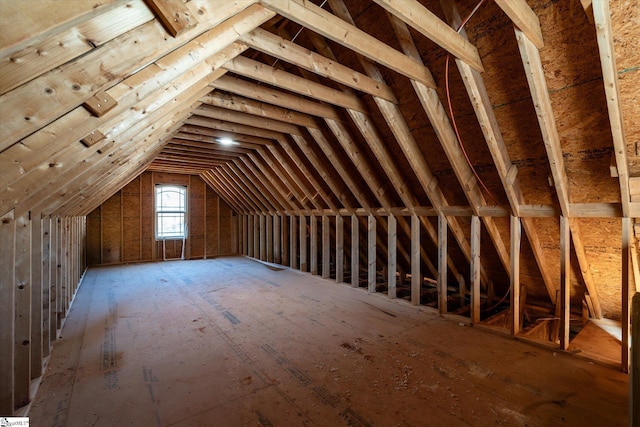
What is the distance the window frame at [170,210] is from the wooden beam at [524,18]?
890cm

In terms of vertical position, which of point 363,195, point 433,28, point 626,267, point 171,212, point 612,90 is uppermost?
point 433,28

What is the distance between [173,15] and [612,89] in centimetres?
254

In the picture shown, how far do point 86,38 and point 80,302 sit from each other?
506 cm

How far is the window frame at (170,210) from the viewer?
8352 millimetres

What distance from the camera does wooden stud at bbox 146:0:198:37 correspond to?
931 millimetres

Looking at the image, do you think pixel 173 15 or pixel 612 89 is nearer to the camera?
pixel 173 15

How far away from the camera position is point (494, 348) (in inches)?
110

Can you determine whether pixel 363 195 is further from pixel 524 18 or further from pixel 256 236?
pixel 256 236

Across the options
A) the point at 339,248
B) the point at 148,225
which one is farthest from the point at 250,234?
the point at 339,248

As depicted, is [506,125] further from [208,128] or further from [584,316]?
[208,128]

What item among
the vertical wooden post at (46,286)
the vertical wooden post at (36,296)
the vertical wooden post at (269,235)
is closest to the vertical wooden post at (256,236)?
the vertical wooden post at (269,235)

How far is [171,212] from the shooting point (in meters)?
8.62

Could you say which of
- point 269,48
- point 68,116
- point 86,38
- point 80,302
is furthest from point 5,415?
point 80,302

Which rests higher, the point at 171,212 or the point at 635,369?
the point at 171,212
